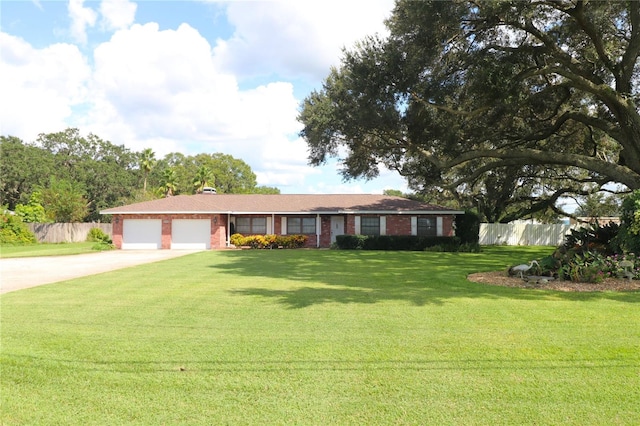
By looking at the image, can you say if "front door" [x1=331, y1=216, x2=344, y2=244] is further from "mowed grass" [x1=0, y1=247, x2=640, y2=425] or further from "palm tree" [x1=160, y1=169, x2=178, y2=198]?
"palm tree" [x1=160, y1=169, x2=178, y2=198]

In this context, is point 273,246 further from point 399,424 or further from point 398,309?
point 399,424

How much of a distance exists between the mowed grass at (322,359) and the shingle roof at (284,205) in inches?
706

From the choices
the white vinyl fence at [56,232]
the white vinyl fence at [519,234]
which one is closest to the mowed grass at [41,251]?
the white vinyl fence at [56,232]

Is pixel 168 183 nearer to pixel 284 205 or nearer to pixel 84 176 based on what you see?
pixel 84 176

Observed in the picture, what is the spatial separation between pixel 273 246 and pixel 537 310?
2019 centimetres

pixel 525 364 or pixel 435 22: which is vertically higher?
pixel 435 22

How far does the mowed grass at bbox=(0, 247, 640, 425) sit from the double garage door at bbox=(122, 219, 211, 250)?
716 inches

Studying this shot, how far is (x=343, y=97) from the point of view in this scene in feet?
53.6

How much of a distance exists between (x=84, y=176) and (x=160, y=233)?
27.6 metres

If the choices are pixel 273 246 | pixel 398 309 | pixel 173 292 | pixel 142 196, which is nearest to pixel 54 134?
pixel 142 196

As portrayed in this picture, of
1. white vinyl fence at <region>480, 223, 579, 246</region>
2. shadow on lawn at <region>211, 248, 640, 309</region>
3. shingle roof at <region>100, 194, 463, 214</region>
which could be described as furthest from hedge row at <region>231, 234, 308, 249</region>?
white vinyl fence at <region>480, 223, 579, 246</region>

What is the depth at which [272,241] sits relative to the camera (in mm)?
26375

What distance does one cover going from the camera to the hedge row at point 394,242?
25172 millimetres

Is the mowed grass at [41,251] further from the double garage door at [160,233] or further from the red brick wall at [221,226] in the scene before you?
the double garage door at [160,233]
